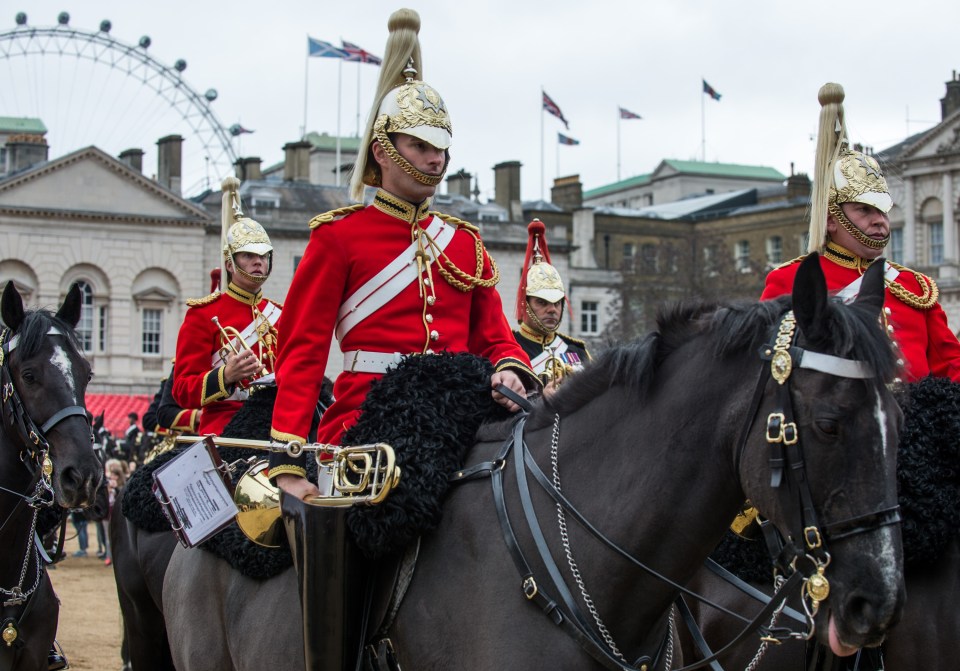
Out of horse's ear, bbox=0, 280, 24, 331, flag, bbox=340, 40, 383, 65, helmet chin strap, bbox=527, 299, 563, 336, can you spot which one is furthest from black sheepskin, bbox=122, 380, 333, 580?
flag, bbox=340, 40, 383, 65

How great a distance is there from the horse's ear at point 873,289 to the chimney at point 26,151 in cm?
6394

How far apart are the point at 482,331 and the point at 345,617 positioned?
4.95 ft

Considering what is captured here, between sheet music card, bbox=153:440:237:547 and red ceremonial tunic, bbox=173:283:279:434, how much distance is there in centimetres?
201

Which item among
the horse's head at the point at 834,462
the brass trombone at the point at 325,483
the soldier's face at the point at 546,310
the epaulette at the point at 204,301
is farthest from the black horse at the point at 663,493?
the soldier's face at the point at 546,310

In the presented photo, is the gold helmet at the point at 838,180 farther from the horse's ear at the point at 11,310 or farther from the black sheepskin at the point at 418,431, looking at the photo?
the horse's ear at the point at 11,310

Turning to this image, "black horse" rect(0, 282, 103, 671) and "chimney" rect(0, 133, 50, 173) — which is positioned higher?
"chimney" rect(0, 133, 50, 173)

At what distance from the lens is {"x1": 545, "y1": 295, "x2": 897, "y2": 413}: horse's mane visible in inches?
171

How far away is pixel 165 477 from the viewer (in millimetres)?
6781

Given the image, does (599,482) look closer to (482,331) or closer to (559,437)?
(559,437)

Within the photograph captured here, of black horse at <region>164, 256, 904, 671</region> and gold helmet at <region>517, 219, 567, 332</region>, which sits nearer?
black horse at <region>164, 256, 904, 671</region>

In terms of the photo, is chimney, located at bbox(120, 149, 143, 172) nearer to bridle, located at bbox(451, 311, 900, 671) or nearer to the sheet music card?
the sheet music card

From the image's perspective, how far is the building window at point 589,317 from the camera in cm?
7100

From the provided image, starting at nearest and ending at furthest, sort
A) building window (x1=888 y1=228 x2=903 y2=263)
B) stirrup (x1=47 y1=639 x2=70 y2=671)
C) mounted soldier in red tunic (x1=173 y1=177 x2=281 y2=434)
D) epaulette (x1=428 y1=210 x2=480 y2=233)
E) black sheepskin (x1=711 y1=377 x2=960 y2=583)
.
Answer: epaulette (x1=428 y1=210 x2=480 y2=233)
black sheepskin (x1=711 y1=377 x2=960 y2=583)
stirrup (x1=47 y1=639 x2=70 y2=671)
mounted soldier in red tunic (x1=173 y1=177 x2=281 y2=434)
building window (x1=888 y1=228 x2=903 y2=263)

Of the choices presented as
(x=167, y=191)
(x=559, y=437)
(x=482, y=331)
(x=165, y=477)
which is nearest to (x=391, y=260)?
(x=482, y=331)
